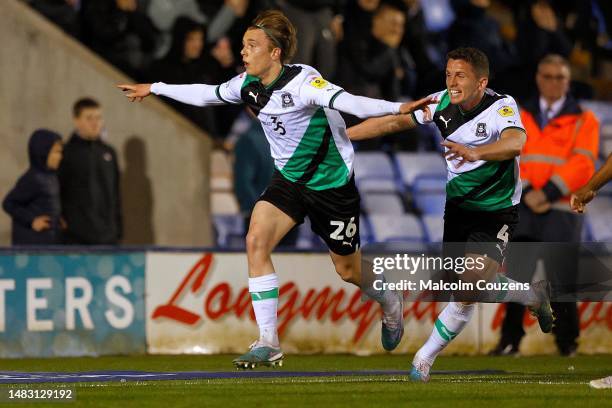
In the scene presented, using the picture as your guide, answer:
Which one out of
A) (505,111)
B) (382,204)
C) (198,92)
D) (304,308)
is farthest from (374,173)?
(505,111)

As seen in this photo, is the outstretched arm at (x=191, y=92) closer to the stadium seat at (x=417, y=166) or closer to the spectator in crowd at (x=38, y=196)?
the spectator in crowd at (x=38, y=196)

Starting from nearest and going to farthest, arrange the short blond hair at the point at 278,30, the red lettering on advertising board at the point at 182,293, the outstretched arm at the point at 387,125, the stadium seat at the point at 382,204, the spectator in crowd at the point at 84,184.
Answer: the outstretched arm at the point at 387,125 < the short blond hair at the point at 278,30 < the red lettering on advertising board at the point at 182,293 < the spectator in crowd at the point at 84,184 < the stadium seat at the point at 382,204

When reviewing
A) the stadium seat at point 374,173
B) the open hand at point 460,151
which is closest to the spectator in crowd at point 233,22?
the stadium seat at point 374,173

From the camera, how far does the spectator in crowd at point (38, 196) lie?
13766 millimetres

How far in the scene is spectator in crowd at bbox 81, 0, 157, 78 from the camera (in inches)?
633

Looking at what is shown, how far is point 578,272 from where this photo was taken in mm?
13633

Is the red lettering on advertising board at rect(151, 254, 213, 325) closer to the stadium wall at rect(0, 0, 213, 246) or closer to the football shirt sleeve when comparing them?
the stadium wall at rect(0, 0, 213, 246)

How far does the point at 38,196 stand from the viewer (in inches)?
542

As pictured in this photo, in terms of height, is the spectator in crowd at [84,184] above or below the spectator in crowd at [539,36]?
below

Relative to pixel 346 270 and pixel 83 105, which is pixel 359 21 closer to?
pixel 83 105

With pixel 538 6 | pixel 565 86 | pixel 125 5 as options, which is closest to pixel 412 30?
pixel 538 6

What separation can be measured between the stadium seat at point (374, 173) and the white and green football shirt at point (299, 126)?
6.02 meters

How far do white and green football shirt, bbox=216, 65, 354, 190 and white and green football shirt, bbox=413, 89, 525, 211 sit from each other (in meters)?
0.76

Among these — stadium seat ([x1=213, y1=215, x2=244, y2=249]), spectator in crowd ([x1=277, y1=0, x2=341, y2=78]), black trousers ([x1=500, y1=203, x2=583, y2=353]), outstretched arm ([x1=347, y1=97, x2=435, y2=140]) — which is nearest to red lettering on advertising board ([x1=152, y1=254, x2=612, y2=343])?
black trousers ([x1=500, y1=203, x2=583, y2=353])
